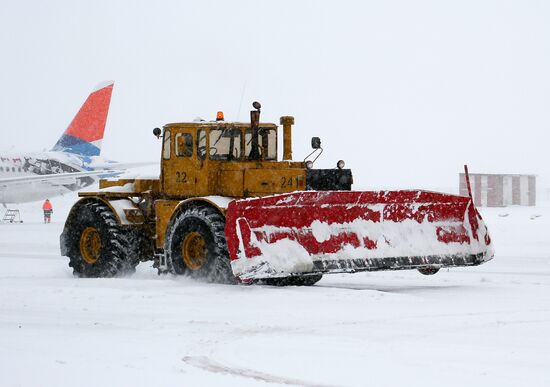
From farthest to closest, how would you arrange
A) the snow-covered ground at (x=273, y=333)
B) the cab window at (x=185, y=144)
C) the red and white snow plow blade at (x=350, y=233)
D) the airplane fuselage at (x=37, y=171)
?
1. the airplane fuselage at (x=37, y=171)
2. the cab window at (x=185, y=144)
3. the red and white snow plow blade at (x=350, y=233)
4. the snow-covered ground at (x=273, y=333)

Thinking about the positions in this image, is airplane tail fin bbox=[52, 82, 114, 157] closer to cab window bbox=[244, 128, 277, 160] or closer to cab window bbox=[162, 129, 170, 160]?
Answer: cab window bbox=[162, 129, 170, 160]

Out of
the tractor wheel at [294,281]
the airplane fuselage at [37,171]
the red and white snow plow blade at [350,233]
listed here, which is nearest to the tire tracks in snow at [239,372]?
the red and white snow plow blade at [350,233]

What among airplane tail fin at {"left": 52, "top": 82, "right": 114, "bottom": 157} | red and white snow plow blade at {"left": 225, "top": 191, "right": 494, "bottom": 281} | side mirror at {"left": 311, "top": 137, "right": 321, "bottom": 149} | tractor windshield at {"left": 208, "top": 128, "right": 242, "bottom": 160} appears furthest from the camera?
airplane tail fin at {"left": 52, "top": 82, "right": 114, "bottom": 157}

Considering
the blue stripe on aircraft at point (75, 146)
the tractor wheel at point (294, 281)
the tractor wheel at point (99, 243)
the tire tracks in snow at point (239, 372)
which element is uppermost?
the blue stripe on aircraft at point (75, 146)

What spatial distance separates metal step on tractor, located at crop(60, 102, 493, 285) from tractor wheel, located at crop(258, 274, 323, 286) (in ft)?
0.05

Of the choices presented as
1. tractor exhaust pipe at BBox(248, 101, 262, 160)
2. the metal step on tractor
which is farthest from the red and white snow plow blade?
tractor exhaust pipe at BBox(248, 101, 262, 160)

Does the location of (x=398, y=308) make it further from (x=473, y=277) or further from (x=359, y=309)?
(x=473, y=277)

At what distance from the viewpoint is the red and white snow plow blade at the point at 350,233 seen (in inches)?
504

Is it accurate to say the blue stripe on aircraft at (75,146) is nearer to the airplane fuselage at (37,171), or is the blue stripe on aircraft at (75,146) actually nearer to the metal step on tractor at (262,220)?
the airplane fuselage at (37,171)

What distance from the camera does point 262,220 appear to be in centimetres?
1290

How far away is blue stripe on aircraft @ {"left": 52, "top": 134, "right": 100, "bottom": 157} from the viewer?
5069 centimetres

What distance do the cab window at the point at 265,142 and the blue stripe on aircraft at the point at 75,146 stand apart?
1459 inches

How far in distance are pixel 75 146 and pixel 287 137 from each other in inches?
1464

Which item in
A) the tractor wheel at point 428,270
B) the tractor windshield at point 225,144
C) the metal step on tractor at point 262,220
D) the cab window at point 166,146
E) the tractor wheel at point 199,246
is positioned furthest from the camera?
the tractor wheel at point 428,270
